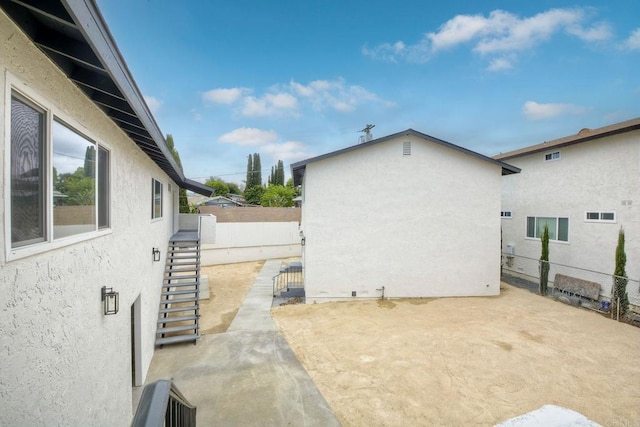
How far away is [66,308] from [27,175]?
1.17 m

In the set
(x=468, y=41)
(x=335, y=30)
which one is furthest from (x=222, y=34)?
(x=468, y=41)

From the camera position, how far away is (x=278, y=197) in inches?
1732

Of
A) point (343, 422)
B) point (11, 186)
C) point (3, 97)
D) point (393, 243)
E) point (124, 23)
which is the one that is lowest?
point (343, 422)

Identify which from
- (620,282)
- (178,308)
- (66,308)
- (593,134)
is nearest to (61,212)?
(66,308)

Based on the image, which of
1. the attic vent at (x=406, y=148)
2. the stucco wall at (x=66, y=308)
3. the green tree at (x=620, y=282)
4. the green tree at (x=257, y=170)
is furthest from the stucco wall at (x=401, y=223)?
the green tree at (x=257, y=170)

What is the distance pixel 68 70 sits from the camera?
7.89ft

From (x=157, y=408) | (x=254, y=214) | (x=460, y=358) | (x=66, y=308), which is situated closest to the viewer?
(x=157, y=408)

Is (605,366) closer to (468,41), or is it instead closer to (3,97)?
(3,97)

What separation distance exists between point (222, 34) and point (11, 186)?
650 inches

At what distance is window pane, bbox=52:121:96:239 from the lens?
7.83ft

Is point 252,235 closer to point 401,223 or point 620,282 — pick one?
point 401,223

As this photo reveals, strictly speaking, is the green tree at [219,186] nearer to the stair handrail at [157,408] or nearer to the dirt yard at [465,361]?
the dirt yard at [465,361]

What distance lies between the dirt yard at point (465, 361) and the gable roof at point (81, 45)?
551 cm

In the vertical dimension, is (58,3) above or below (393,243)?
above
